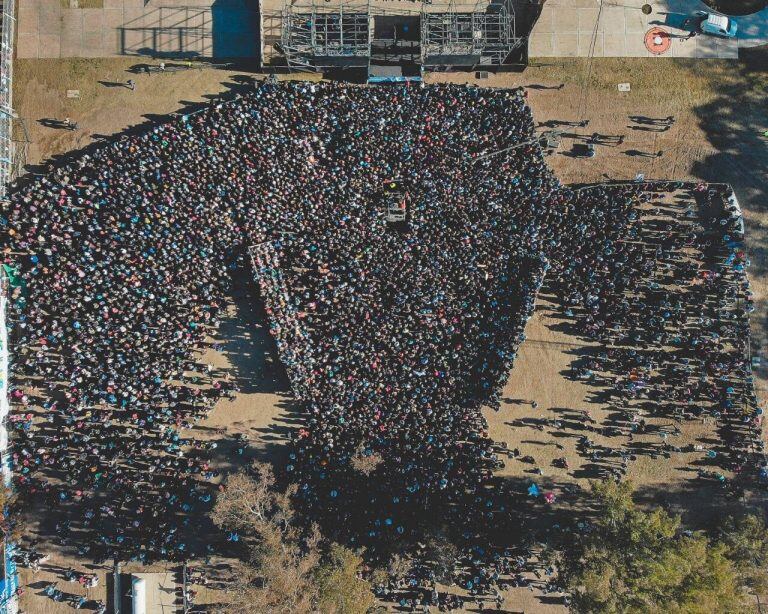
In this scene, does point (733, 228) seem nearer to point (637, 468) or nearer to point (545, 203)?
point (545, 203)

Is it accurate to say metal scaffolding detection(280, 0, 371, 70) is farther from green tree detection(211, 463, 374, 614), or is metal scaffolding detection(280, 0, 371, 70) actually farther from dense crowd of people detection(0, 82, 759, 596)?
green tree detection(211, 463, 374, 614)

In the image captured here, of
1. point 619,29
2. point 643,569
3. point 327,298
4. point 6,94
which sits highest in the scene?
point 619,29

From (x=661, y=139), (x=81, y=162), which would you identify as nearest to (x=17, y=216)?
(x=81, y=162)

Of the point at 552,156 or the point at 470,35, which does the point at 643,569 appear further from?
the point at 470,35

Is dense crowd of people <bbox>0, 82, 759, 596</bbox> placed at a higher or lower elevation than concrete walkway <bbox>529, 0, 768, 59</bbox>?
lower

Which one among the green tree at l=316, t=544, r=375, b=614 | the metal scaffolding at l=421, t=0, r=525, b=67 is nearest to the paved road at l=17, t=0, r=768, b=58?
the metal scaffolding at l=421, t=0, r=525, b=67

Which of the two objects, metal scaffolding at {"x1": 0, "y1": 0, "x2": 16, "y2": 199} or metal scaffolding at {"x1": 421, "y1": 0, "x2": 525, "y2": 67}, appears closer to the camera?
metal scaffolding at {"x1": 421, "y1": 0, "x2": 525, "y2": 67}

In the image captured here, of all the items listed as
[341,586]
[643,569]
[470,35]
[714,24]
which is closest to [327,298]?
[341,586]
